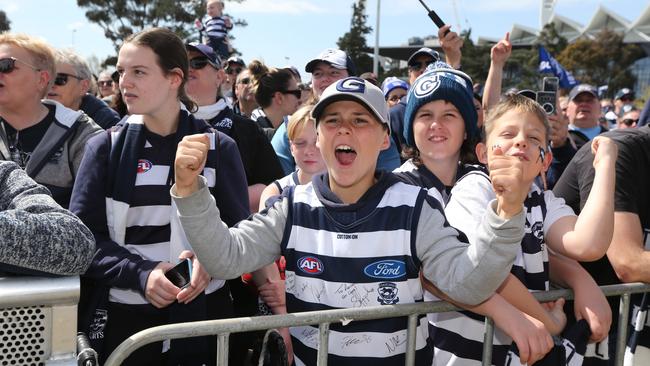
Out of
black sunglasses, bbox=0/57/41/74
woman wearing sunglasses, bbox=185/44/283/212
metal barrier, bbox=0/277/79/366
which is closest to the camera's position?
metal barrier, bbox=0/277/79/366

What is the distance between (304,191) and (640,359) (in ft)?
6.08

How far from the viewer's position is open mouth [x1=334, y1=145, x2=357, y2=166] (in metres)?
2.16

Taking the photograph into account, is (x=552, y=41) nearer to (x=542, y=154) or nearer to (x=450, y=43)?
(x=450, y=43)

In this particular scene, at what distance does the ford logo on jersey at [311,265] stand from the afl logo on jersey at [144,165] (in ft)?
3.08

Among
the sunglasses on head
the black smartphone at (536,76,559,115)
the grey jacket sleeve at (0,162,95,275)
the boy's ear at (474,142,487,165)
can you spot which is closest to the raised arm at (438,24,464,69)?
the black smartphone at (536,76,559,115)

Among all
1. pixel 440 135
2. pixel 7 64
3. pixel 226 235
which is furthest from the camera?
pixel 7 64

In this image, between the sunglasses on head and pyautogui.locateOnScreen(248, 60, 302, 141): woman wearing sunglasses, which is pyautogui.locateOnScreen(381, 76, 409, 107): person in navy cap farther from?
the sunglasses on head

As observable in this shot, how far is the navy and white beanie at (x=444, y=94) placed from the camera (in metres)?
2.75

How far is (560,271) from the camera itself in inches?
95.9

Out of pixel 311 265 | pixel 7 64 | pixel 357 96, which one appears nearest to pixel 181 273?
pixel 311 265

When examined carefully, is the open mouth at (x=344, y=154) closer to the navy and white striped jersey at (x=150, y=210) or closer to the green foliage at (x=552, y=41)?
the navy and white striped jersey at (x=150, y=210)

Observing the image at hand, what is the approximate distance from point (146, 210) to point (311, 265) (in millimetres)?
920

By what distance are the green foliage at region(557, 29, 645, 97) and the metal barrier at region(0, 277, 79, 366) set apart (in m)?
56.6

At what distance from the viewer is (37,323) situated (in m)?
1.62
